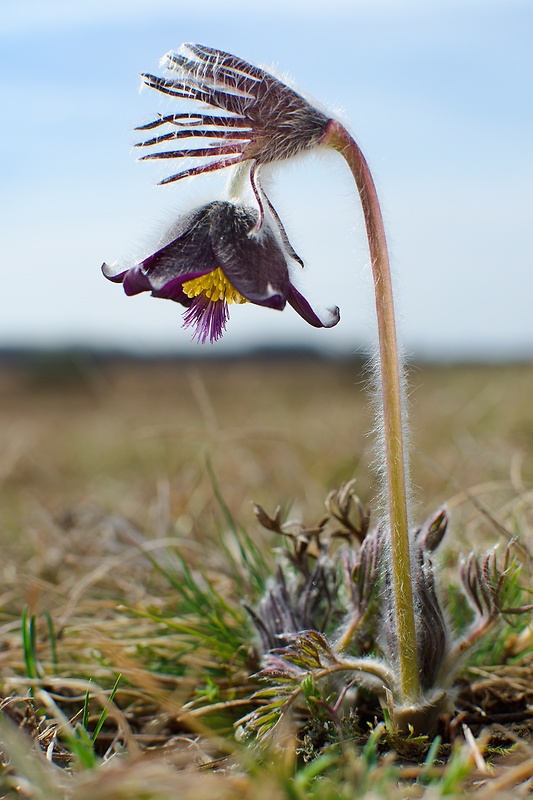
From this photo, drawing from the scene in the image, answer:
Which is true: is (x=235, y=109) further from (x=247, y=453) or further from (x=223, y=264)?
(x=247, y=453)

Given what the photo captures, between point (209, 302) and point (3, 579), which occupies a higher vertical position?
point (209, 302)

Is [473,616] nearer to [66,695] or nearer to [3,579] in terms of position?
[66,695]

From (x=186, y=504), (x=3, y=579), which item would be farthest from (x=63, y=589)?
(x=186, y=504)

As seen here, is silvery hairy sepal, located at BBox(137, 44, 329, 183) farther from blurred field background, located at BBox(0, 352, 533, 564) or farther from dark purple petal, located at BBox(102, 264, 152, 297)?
blurred field background, located at BBox(0, 352, 533, 564)

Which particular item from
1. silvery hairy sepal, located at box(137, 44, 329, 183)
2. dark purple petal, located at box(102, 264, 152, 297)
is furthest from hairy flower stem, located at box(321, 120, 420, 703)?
dark purple petal, located at box(102, 264, 152, 297)

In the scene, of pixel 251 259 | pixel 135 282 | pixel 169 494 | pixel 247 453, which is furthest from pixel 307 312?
pixel 247 453

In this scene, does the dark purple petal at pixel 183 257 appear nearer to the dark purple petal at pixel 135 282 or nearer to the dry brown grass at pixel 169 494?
the dark purple petal at pixel 135 282
